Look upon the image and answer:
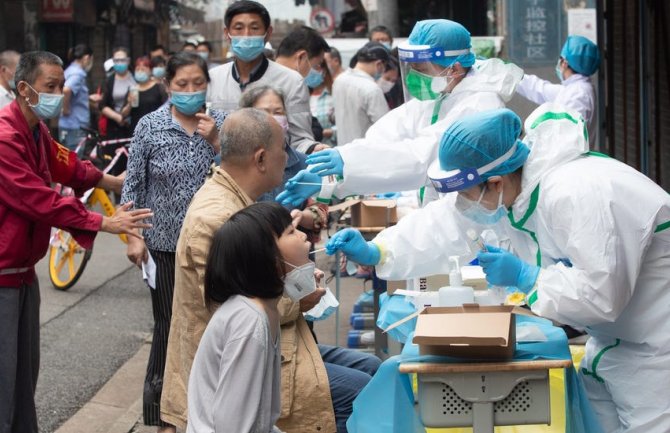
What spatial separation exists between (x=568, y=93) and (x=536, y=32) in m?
3.81

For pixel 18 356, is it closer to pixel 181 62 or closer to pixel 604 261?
pixel 181 62

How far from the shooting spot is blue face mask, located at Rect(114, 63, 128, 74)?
15648mm

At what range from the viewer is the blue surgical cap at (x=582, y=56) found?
33.8 feet

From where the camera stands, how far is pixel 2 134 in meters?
5.30

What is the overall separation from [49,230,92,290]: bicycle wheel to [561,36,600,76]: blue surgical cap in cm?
450

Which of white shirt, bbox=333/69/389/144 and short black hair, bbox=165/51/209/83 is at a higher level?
short black hair, bbox=165/51/209/83

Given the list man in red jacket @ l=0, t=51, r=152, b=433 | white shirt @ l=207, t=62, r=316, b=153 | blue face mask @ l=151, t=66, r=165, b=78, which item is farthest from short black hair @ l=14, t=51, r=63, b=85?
blue face mask @ l=151, t=66, r=165, b=78

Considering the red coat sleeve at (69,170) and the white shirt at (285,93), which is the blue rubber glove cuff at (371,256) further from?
the white shirt at (285,93)

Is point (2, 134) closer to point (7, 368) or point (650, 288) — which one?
point (7, 368)

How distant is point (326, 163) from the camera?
5633 millimetres

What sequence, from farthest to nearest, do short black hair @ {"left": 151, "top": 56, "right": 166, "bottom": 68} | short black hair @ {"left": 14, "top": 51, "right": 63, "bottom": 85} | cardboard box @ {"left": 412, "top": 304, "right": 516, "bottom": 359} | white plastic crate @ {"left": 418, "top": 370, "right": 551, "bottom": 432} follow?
short black hair @ {"left": 151, "top": 56, "right": 166, "bottom": 68}, short black hair @ {"left": 14, "top": 51, "right": 63, "bottom": 85}, white plastic crate @ {"left": 418, "top": 370, "right": 551, "bottom": 432}, cardboard box @ {"left": 412, "top": 304, "right": 516, "bottom": 359}

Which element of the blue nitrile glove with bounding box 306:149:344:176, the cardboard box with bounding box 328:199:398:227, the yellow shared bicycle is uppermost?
the blue nitrile glove with bounding box 306:149:344:176

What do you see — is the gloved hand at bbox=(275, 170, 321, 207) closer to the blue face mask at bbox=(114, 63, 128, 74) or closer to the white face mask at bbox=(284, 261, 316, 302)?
the white face mask at bbox=(284, 261, 316, 302)

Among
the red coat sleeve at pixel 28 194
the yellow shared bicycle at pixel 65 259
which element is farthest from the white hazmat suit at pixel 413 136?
the yellow shared bicycle at pixel 65 259
